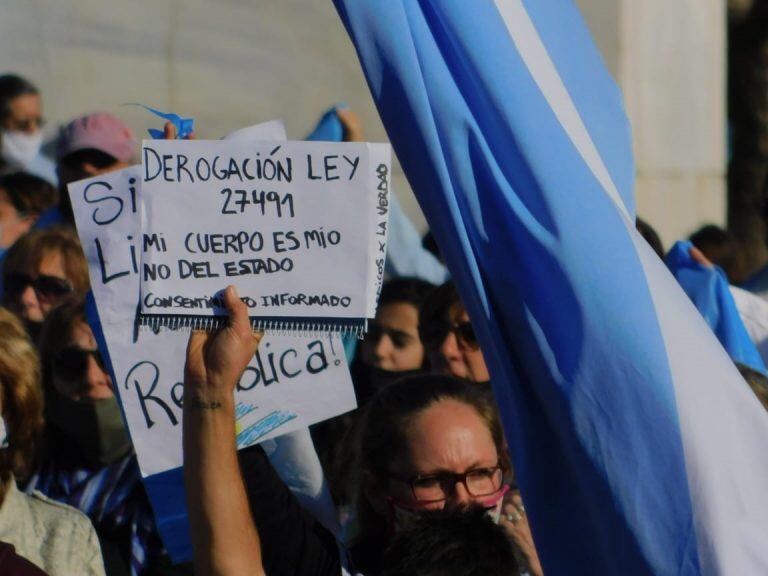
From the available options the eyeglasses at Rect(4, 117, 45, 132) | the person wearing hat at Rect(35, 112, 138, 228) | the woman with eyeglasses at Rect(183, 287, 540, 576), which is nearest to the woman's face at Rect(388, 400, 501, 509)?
the woman with eyeglasses at Rect(183, 287, 540, 576)

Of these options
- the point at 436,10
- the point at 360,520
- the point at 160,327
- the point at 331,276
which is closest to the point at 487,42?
the point at 436,10

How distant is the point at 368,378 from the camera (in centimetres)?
534

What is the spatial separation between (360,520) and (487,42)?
3.98 ft

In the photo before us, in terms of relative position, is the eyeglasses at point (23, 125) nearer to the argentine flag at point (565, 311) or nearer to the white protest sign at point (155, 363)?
the white protest sign at point (155, 363)

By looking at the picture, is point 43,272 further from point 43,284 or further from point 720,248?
point 720,248

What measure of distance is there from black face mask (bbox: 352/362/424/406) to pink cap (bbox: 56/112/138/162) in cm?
120

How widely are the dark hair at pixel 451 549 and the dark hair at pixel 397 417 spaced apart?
366 mm

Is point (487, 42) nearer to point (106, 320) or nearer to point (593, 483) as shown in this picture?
point (593, 483)

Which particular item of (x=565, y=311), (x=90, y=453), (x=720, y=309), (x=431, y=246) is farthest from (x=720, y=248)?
(x=565, y=311)

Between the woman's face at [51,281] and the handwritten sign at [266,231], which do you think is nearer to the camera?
the handwritten sign at [266,231]

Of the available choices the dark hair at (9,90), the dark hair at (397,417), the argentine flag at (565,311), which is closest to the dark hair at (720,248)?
the dark hair at (9,90)

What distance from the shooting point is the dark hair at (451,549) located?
2893 mm

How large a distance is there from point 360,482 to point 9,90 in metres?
4.84

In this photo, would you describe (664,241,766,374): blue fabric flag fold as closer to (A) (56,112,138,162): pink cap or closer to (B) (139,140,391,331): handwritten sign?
(B) (139,140,391,331): handwritten sign
